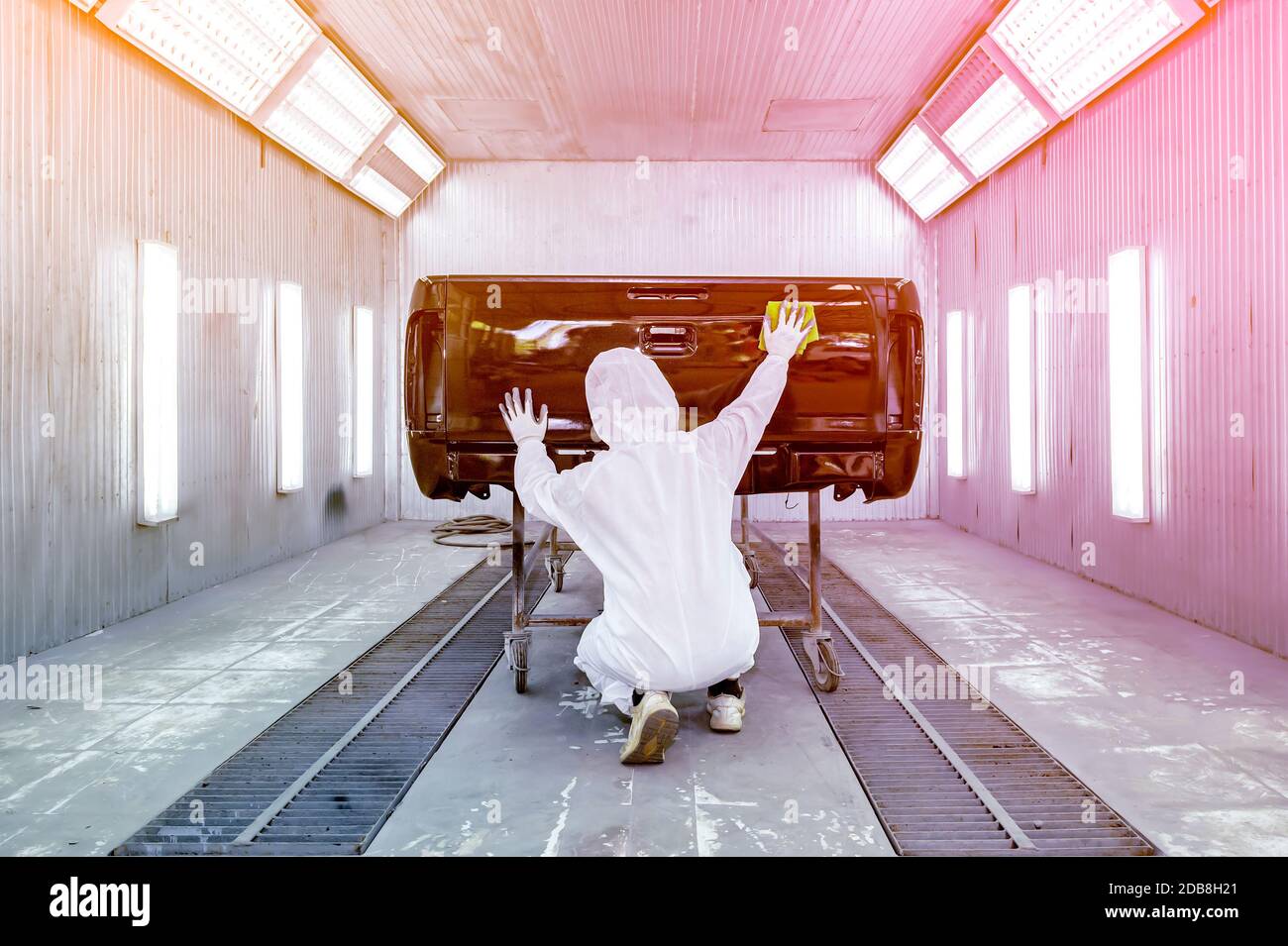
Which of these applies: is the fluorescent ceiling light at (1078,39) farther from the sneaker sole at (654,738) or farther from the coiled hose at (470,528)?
the coiled hose at (470,528)

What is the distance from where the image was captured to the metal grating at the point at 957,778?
241 centimetres

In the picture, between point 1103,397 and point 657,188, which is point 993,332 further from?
point 657,188

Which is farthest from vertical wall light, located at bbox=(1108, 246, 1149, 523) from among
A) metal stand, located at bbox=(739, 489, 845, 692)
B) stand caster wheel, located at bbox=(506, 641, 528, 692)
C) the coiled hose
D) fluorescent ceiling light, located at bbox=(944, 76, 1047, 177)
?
the coiled hose

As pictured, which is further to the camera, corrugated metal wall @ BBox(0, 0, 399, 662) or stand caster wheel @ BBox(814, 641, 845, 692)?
corrugated metal wall @ BBox(0, 0, 399, 662)

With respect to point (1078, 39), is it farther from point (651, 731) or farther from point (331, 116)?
point (331, 116)

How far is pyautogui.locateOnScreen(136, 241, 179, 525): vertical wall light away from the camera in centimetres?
524

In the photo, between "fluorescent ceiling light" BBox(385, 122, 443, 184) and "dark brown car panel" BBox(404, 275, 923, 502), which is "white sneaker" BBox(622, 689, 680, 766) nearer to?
"dark brown car panel" BBox(404, 275, 923, 502)

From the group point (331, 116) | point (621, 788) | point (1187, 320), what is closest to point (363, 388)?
point (331, 116)

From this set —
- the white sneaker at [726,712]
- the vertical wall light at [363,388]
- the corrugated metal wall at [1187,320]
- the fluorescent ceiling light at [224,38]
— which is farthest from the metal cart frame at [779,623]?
the vertical wall light at [363,388]

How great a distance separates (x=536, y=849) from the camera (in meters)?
2.28

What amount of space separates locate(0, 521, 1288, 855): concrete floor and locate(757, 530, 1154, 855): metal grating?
10cm

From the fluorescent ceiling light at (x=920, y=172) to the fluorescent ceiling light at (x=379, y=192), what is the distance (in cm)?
591

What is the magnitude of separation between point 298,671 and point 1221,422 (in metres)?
5.55

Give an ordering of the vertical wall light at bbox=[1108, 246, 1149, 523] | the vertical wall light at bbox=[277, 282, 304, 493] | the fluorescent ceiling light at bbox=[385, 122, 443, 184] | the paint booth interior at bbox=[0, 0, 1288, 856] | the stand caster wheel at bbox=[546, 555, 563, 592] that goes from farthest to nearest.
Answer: the fluorescent ceiling light at bbox=[385, 122, 443, 184] → the vertical wall light at bbox=[277, 282, 304, 493] → the stand caster wheel at bbox=[546, 555, 563, 592] → the vertical wall light at bbox=[1108, 246, 1149, 523] → the paint booth interior at bbox=[0, 0, 1288, 856]
